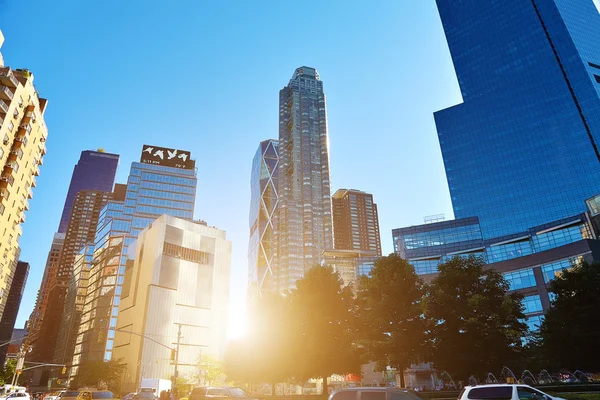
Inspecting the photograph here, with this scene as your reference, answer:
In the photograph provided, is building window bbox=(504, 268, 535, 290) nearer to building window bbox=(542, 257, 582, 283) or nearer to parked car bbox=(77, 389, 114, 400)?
building window bbox=(542, 257, 582, 283)

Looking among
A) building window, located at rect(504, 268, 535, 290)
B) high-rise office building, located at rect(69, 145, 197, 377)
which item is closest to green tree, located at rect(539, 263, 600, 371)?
building window, located at rect(504, 268, 535, 290)

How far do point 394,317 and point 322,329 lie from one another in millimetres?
6736

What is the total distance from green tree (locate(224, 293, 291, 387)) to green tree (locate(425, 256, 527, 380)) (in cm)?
1364

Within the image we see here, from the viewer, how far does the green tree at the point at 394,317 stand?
32000 mm

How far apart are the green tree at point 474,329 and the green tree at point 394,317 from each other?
4.33 ft

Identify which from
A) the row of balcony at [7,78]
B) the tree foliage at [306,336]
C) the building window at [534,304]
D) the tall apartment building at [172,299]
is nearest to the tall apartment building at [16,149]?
the row of balcony at [7,78]

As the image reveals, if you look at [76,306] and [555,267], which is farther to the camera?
[76,306]

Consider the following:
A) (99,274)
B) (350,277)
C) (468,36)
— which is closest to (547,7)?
(468,36)

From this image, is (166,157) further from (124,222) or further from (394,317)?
(394,317)

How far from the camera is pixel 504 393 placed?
649 inches

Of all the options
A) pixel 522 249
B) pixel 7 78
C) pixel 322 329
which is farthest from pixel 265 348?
pixel 522 249

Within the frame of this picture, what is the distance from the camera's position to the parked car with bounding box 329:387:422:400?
1589 cm

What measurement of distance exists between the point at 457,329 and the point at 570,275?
45.4 feet

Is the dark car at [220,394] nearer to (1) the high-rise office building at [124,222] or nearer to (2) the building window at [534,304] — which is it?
(2) the building window at [534,304]
